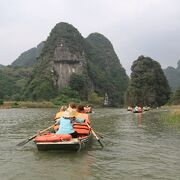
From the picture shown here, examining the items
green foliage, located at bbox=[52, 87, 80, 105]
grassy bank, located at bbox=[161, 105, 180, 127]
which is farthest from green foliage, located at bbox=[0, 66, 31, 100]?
grassy bank, located at bbox=[161, 105, 180, 127]

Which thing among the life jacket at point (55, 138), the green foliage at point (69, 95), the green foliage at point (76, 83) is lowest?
the life jacket at point (55, 138)

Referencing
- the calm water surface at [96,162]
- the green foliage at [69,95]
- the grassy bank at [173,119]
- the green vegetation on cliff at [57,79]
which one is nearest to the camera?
the calm water surface at [96,162]

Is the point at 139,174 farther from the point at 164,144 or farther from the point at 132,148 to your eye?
the point at 164,144

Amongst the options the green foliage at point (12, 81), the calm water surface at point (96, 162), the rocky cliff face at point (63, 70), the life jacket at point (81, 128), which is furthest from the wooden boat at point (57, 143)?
the green foliage at point (12, 81)

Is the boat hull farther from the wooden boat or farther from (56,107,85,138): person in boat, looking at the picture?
(56,107,85,138): person in boat

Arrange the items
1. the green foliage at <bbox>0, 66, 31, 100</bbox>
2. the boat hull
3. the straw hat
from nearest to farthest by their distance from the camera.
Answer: the boat hull → the straw hat → the green foliage at <bbox>0, 66, 31, 100</bbox>

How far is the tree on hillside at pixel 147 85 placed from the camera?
10488cm

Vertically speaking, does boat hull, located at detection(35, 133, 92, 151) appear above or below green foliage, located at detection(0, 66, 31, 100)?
below

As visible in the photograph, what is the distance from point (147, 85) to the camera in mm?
105812

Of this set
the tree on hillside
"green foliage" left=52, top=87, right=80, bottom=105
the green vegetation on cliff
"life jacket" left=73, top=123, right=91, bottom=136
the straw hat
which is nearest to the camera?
the straw hat

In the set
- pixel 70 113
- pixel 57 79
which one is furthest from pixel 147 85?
pixel 70 113

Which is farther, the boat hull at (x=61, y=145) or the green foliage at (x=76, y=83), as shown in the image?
the green foliage at (x=76, y=83)

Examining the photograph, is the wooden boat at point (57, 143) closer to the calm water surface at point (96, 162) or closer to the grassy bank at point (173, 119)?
the calm water surface at point (96, 162)

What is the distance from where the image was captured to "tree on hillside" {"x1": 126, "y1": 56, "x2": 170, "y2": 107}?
105 m
